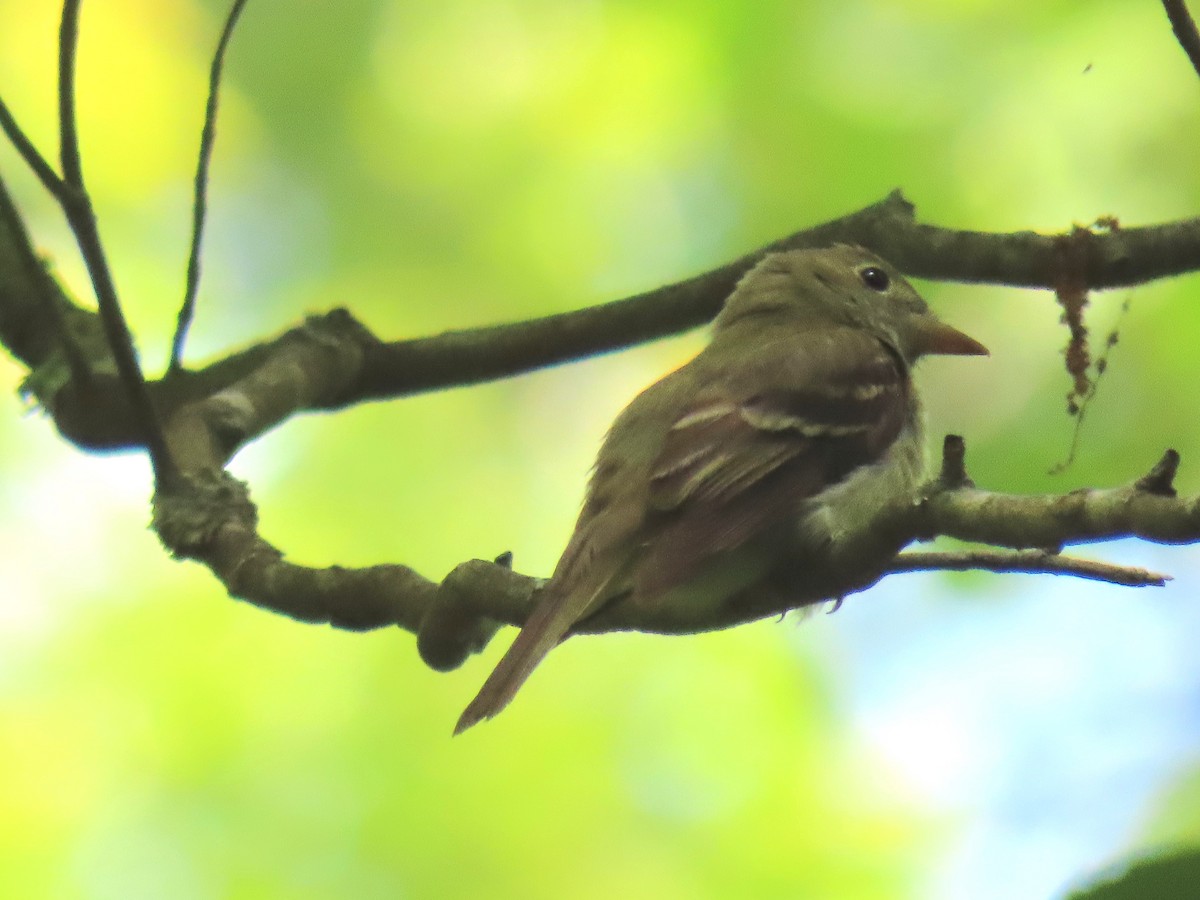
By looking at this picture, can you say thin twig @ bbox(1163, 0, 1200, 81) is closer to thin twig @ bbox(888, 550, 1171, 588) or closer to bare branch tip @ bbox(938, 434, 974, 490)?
bare branch tip @ bbox(938, 434, 974, 490)

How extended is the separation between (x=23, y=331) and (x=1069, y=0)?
499 centimetres

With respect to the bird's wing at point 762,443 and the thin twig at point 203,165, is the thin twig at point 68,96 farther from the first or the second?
the bird's wing at point 762,443

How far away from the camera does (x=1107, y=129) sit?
7.02 meters

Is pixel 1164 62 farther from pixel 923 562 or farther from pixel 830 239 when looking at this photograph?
pixel 923 562

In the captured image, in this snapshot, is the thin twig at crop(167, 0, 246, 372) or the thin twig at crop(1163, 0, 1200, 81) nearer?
the thin twig at crop(1163, 0, 1200, 81)

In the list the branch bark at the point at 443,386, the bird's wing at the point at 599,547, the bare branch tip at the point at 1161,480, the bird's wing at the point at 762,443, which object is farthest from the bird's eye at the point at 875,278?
the bare branch tip at the point at 1161,480

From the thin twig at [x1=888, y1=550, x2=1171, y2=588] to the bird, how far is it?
0.61 ft

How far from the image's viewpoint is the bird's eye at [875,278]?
20.9ft

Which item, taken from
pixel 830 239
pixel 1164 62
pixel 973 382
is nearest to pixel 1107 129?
pixel 1164 62

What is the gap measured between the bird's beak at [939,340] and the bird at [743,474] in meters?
0.20

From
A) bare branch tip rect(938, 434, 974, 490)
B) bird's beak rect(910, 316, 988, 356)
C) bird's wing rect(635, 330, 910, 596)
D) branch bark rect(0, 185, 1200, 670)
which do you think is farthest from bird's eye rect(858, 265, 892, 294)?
bare branch tip rect(938, 434, 974, 490)

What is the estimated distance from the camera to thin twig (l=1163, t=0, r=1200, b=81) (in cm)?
315

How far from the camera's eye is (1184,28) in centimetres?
317

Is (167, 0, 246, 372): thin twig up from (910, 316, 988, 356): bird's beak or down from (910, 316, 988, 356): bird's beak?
down
